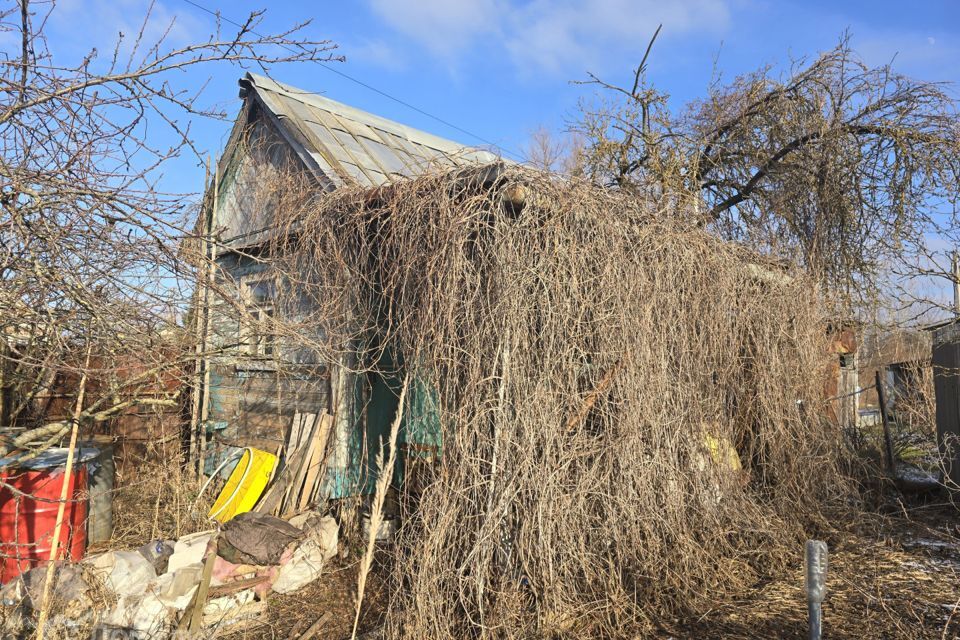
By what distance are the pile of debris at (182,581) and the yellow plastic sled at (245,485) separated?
71cm

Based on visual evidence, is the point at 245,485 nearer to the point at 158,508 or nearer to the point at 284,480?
the point at 284,480

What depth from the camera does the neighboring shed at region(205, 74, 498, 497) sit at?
19.6 ft

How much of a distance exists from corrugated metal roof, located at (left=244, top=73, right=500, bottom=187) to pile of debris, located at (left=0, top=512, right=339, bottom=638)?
10.9 ft

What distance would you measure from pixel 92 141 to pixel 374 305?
2.66 m

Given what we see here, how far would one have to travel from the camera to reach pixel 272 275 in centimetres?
662

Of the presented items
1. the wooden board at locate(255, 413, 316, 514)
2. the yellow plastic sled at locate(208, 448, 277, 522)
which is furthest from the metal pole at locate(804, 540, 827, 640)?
the yellow plastic sled at locate(208, 448, 277, 522)

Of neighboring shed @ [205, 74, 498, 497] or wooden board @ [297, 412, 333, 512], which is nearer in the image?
wooden board @ [297, 412, 333, 512]

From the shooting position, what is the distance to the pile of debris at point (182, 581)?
407 centimetres

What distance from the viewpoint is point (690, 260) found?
17.6 feet

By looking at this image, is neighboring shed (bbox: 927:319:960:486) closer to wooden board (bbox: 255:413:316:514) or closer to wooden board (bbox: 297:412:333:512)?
wooden board (bbox: 297:412:333:512)

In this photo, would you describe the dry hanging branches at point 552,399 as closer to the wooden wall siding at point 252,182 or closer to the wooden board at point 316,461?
the wooden board at point 316,461

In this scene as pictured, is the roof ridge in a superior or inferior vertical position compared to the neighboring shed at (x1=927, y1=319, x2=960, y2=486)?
superior

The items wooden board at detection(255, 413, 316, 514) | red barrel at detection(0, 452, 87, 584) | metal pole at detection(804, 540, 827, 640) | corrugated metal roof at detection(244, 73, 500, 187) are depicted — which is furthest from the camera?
corrugated metal roof at detection(244, 73, 500, 187)

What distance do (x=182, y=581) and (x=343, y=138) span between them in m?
5.26
